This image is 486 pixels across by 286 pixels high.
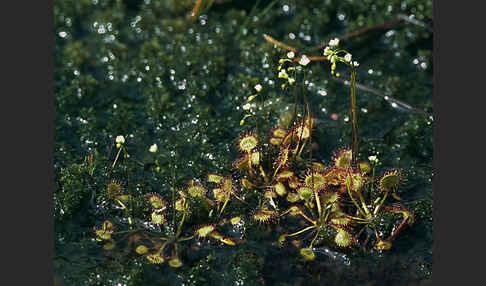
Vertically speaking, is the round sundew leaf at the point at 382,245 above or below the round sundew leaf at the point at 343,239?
below

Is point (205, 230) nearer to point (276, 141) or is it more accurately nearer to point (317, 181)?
point (317, 181)

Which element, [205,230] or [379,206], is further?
[379,206]

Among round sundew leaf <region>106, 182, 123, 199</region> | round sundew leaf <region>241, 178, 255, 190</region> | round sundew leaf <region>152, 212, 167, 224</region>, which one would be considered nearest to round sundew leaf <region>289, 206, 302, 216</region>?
round sundew leaf <region>241, 178, 255, 190</region>

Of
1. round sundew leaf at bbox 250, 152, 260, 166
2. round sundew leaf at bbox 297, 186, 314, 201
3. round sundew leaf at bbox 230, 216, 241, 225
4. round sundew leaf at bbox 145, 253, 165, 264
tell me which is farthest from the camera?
round sundew leaf at bbox 250, 152, 260, 166

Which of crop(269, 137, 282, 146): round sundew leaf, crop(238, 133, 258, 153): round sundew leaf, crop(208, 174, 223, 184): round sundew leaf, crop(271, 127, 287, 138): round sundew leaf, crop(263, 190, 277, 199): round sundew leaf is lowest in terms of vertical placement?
crop(263, 190, 277, 199): round sundew leaf

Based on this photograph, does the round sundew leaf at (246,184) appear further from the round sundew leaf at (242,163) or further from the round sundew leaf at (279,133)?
the round sundew leaf at (279,133)

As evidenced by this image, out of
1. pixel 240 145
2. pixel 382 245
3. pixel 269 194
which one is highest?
pixel 240 145

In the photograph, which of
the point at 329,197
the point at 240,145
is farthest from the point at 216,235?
the point at 329,197

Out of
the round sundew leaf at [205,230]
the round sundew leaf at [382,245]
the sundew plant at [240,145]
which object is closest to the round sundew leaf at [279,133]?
the sundew plant at [240,145]

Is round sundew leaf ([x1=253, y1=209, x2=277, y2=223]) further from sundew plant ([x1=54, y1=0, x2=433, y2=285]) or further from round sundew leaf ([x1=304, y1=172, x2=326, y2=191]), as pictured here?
round sundew leaf ([x1=304, y1=172, x2=326, y2=191])
